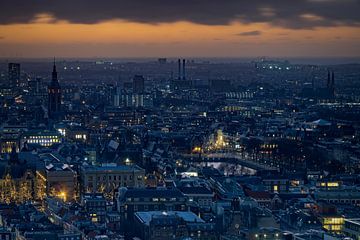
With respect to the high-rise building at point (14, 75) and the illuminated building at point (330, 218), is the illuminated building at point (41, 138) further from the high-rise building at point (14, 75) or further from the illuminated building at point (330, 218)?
the high-rise building at point (14, 75)

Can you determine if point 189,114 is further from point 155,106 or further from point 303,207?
point 303,207

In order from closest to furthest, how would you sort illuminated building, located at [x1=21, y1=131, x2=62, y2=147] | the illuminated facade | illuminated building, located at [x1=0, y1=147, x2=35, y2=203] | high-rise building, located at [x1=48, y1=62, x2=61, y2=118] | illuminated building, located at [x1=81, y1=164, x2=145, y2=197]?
the illuminated facade, illuminated building, located at [x1=0, y1=147, x2=35, y2=203], illuminated building, located at [x1=81, y1=164, x2=145, y2=197], illuminated building, located at [x1=21, y1=131, x2=62, y2=147], high-rise building, located at [x1=48, y1=62, x2=61, y2=118]

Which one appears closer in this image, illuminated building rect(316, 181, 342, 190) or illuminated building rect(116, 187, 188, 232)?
illuminated building rect(116, 187, 188, 232)

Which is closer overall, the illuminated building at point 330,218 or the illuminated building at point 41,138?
the illuminated building at point 330,218

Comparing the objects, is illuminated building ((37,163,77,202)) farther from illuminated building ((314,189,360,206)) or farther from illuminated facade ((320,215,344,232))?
illuminated facade ((320,215,344,232))

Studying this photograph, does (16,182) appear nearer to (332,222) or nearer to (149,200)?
(149,200)

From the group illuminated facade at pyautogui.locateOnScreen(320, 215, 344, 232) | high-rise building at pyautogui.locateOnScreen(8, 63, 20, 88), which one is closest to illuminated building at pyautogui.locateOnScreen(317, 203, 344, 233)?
illuminated facade at pyautogui.locateOnScreen(320, 215, 344, 232)

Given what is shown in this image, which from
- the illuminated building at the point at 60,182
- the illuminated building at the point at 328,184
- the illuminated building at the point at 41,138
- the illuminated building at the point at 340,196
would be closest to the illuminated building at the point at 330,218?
the illuminated building at the point at 340,196
